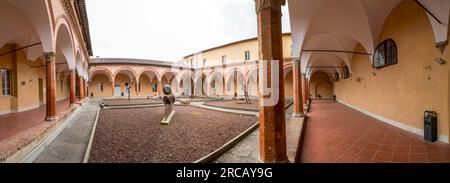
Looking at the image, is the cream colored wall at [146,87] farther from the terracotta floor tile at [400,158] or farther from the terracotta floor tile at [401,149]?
the terracotta floor tile at [400,158]

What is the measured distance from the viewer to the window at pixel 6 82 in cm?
1061

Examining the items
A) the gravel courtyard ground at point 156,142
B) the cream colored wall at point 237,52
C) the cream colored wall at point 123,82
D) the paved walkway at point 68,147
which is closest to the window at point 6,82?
the paved walkway at point 68,147

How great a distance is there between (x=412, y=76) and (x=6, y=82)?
20.3m

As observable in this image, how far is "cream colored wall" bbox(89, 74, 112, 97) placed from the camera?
27891 millimetres

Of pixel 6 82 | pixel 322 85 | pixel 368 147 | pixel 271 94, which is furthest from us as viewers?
pixel 322 85

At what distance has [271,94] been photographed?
140 inches

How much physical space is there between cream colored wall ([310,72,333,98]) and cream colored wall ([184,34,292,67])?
6.60m

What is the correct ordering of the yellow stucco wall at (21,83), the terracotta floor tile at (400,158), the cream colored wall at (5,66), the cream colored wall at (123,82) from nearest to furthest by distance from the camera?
the terracotta floor tile at (400,158), the cream colored wall at (5,66), the yellow stucco wall at (21,83), the cream colored wall at (123,82)

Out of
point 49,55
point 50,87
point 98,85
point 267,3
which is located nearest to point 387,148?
point 267,3

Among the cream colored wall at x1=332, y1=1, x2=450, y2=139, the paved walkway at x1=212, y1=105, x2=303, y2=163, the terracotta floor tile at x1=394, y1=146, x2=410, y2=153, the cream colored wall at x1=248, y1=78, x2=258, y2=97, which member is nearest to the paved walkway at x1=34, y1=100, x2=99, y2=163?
the paved walkway at x1=212, y1=105, x2=303, y2=163

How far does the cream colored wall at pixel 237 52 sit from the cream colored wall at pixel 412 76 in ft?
52.8

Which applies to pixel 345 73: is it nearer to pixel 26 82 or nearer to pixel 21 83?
pixel 21 83

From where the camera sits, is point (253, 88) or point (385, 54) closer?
point (385, 54)
